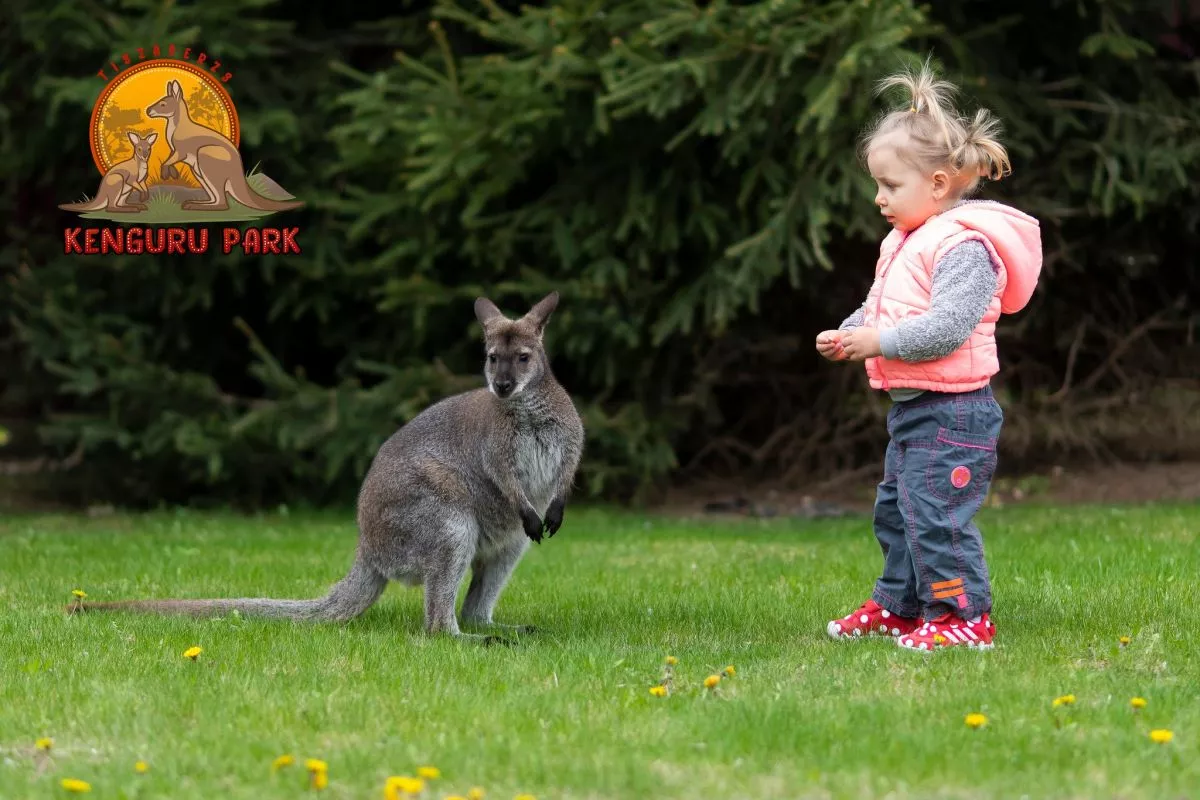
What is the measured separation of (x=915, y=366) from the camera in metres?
5.68

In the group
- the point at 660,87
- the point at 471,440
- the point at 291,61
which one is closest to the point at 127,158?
the point at 291,61

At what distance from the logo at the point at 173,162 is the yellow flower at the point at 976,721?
7336 mm

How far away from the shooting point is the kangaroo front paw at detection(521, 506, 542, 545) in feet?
20.8

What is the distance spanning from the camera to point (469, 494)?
21.3ft

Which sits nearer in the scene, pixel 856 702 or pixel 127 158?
pixel 856 702

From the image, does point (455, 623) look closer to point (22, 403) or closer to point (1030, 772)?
point (1030, 772)

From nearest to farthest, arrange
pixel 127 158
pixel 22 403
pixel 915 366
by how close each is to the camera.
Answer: pixel 915 366
pixel 127 158
pixel 22 403

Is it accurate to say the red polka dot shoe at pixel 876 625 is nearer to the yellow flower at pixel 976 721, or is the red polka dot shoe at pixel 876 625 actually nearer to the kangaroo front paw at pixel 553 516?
the kangaroo front paw at pixel 553 516

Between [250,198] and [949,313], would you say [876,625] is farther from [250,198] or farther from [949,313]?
[250,198]

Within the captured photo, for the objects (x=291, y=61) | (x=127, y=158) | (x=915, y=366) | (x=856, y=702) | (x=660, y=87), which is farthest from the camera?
(x=291, y=61)

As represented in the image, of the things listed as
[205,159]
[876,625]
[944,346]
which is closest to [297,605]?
[876,625]

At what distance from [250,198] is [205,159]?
2.75ft

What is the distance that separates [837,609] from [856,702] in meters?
2.02

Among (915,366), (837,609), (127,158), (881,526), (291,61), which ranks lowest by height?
(837,609)
